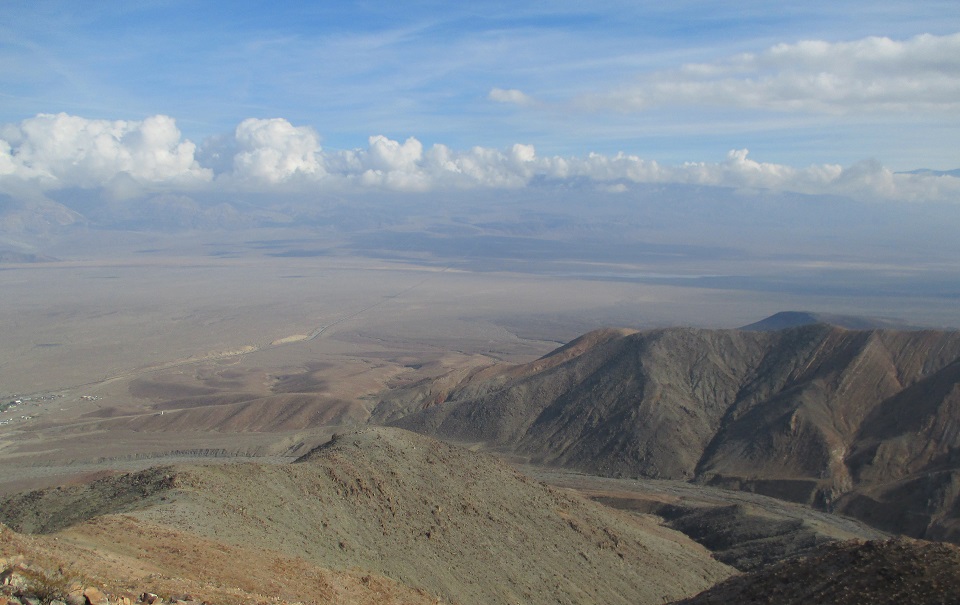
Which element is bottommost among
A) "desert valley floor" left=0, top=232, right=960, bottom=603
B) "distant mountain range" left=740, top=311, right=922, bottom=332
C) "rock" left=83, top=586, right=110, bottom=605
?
"desert valley floor" left=0, top=232, right=960, bottom=603

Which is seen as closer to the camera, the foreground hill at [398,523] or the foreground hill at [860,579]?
the foreground hill at [860,579]

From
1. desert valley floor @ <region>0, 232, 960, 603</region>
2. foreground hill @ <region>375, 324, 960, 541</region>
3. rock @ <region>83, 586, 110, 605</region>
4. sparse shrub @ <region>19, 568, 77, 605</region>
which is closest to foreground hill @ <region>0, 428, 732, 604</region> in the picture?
desert valley floor @ <region>0, 232, 960, 603</region>

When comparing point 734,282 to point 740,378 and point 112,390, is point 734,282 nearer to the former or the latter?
point 740,378

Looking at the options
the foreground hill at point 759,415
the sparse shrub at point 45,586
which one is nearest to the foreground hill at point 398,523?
the sparse shrub at point 45,586

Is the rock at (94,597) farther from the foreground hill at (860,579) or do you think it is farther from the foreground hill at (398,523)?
the foreground hill at (860,579)

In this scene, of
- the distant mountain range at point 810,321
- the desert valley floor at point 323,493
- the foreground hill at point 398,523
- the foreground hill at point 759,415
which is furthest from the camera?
the distant mountain range at point 810,321

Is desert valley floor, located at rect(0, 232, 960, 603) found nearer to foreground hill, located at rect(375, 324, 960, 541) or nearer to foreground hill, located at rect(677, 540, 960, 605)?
foreground hill, located at rect(677, 540, 960, 605)

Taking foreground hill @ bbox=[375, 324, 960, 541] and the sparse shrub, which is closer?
the sparse shrub
